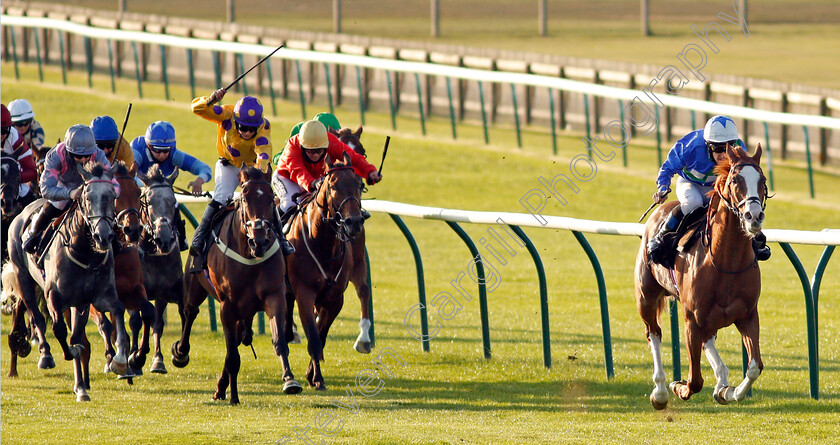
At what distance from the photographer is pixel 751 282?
7.61 m

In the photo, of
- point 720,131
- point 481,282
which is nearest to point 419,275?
point 481,282

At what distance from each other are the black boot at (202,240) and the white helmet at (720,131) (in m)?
3.51

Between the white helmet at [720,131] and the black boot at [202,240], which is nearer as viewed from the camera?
the white helmet at [720,131]

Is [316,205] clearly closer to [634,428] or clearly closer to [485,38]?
[634,428]

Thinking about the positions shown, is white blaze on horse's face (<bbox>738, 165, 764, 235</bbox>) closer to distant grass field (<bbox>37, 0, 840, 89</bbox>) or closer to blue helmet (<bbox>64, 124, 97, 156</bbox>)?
blue helmet (<bbox>64, 124, 97, 156</bbox>)

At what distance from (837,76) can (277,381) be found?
19080mm

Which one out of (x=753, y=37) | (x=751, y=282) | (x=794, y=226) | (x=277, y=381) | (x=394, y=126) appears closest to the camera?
(x=751, y=282)

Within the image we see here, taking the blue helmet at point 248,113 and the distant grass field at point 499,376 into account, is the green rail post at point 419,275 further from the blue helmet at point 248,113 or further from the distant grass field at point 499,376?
the blue helmet at point 248,113

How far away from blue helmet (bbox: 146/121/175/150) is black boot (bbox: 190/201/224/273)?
0.88 meters

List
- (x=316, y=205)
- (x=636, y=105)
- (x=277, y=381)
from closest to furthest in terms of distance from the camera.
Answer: (x=316, y=205)
(x=277, y=381)
(x=636, y=105)

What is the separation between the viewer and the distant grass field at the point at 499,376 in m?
8.41

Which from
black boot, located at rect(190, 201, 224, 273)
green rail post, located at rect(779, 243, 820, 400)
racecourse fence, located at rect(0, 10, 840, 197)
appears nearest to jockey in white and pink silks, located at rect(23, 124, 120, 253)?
black boot, located at rect(190, 201, 224, 273)

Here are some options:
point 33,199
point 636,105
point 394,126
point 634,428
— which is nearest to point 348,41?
point 394,126

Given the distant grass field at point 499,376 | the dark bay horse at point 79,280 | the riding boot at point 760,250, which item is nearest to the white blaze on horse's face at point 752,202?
the riding boot at point 760,250
